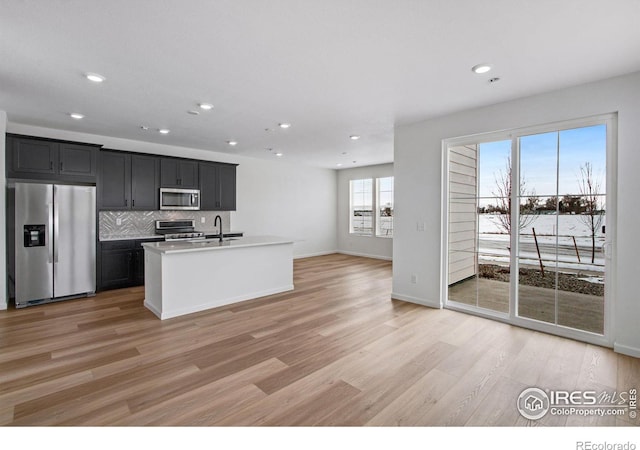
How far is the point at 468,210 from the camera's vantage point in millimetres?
4117

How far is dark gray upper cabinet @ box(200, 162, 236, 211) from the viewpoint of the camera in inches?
255

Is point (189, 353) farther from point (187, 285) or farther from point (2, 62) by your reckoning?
point (2, 62)

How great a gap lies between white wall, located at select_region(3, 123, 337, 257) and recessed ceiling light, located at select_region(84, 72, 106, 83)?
2.94 meters

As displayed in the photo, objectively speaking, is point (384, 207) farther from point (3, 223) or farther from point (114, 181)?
point (3, 223)

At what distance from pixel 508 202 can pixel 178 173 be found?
18.6 ft

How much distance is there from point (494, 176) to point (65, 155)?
6.15 metres

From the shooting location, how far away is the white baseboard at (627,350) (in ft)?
9.36

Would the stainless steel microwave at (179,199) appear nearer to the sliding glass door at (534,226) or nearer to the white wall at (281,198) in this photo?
the white wall at (281,198)

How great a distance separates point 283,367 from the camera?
2.67 m

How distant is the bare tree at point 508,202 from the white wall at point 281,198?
3750 mm

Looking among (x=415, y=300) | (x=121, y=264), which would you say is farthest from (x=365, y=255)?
(x=121, y=264)

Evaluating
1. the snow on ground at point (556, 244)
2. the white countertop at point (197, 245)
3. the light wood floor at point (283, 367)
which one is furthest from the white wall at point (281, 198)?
the snow on ground at point (556, 244)

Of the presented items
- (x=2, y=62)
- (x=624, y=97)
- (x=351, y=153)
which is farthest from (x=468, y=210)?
(x=2, y=62)

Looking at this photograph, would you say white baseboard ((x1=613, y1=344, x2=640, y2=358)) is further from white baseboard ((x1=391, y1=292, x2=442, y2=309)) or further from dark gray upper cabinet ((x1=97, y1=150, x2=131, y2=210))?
dark gray upper cabinet ((x1=97, y1=150, x2=131, y2=210))
